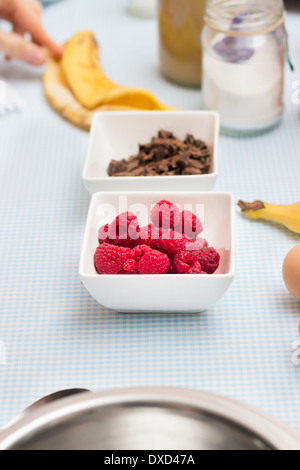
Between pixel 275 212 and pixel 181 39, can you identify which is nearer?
pixel 275 212

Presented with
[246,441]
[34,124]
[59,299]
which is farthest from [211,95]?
[246,441]

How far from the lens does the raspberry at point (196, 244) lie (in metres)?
0.69

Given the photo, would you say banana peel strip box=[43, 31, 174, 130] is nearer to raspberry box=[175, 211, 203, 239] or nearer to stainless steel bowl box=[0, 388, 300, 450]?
raspberry box=[175, 211, 203, 239]

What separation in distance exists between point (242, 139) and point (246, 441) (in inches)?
28.9

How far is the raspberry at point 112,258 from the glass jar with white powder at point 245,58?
43 cm

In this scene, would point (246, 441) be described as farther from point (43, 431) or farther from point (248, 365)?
point (248, 365)

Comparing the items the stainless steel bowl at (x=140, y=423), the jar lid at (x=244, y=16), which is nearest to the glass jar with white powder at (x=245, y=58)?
the jar lid at (x=244, y=16)

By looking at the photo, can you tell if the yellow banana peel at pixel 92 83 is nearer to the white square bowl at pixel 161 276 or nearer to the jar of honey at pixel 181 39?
the jar of honey at pixel 181 39

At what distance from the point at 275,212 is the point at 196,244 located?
0.17 meters

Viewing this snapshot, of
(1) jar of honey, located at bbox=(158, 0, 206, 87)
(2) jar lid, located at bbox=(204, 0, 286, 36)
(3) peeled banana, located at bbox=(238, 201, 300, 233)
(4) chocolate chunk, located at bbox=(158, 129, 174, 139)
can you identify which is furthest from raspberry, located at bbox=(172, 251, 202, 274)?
(1) jar of honey, located at bbox=(158, 0, 206, 87)

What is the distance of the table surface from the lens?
24.6 inches

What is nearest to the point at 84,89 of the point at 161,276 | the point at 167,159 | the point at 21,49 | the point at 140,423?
the point at 21,49

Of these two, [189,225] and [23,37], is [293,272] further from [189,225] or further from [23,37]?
[23,37]

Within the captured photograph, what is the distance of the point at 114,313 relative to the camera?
70 centimetres
